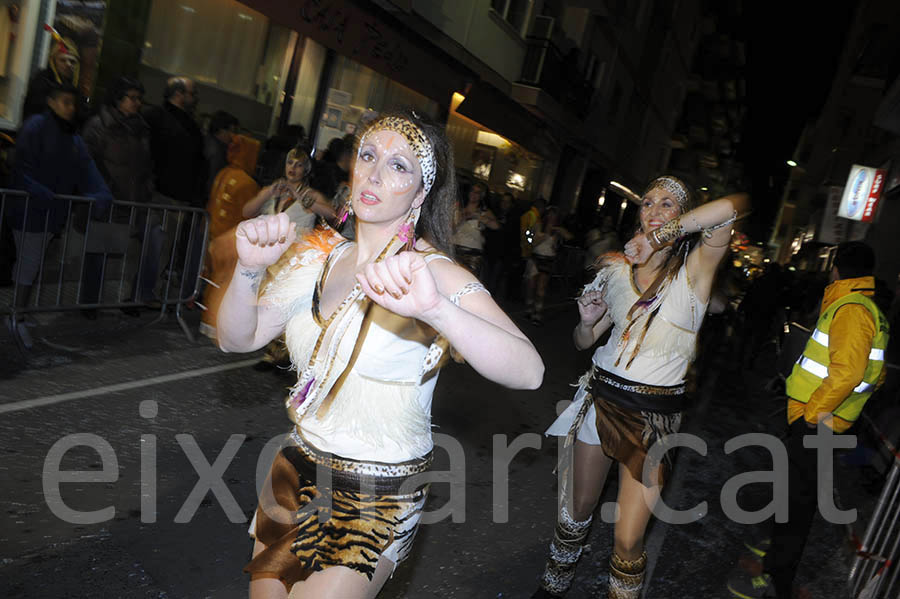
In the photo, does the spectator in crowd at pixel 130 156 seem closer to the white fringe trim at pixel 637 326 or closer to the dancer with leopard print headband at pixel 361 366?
the white fringe trim at pixel 637 326

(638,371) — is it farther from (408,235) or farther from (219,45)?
(219,45)

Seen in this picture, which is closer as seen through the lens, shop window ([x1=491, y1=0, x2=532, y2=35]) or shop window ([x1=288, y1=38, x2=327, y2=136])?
shop window ([x1=288, y1=38, x2=327, y2=136])

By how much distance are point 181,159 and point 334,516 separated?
668 centimetres

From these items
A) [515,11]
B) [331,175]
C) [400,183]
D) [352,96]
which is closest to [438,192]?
[400,183]

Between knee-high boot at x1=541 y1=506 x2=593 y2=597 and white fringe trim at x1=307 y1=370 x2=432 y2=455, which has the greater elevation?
white fringe trim at x1=307 y1=370 x2=432 y2=455

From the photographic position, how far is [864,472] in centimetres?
801

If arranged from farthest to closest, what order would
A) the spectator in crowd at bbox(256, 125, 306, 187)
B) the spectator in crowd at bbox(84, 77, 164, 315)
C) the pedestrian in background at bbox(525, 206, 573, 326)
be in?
1. the pedestrian in background at bbox(525, 206, 573, 326)
2. the spectator in crowd at bbox(256, 125, 306, 187)
3. the spectator in crowd at bbox(84, 77, 164, 315)

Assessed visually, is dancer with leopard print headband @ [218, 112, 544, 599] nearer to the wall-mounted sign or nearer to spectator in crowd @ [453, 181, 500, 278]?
spectator in crowd @ [453, 181, 500, 278]

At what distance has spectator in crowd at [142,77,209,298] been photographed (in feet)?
25.3

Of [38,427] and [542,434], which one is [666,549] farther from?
[38,427]

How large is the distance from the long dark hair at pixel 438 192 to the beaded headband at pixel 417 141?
17 mm

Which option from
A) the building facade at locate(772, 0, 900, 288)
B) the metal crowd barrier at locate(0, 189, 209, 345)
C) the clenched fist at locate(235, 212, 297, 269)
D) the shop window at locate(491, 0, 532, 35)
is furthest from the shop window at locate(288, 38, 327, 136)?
the building facade at locate(772, 0, 900, 288)

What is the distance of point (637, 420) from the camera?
3359mm

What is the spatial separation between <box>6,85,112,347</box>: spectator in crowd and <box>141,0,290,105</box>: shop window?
3.38 meters
